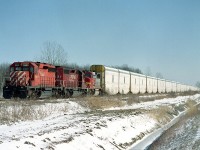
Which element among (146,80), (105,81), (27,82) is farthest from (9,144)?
(146,80)

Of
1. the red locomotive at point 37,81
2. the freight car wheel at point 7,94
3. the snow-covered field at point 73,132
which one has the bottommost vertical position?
the snow-covered field at point 73,132

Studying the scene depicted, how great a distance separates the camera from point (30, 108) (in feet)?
59.9

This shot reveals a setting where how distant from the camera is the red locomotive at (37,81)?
2591 centimetres

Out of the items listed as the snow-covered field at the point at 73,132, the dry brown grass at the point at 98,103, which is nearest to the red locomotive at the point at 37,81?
the dry brown grass at the point at 98,103

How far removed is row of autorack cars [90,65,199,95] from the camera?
44219 millimetres

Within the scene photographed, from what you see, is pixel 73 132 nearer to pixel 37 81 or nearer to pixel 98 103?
pixel 37 81

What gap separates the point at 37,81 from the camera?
27.1 meters

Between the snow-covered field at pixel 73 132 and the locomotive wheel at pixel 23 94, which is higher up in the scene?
the locomotive wheel at pixel 23 94

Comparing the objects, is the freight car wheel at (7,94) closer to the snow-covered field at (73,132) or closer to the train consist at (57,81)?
the train consist at (57,81)

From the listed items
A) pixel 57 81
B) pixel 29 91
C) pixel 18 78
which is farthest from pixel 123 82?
pixel 29 91

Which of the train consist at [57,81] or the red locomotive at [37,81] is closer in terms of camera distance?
the red locomotive at [37,81]

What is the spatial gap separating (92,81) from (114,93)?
9619 mm

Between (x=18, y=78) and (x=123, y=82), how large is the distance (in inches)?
1111

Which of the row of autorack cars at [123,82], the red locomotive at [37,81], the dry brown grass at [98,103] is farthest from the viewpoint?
the row of autorack cars at [123,82]
